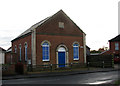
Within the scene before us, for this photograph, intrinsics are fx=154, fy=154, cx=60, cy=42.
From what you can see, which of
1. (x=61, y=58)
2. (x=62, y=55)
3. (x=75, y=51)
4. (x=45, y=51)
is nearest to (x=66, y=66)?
(x=61, y=58)

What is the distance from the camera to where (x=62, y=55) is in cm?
2456

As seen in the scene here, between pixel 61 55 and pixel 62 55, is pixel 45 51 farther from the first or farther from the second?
pixel 62 55

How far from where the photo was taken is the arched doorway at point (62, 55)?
24094 mm

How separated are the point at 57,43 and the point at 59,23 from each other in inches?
128

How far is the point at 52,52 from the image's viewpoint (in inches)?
923

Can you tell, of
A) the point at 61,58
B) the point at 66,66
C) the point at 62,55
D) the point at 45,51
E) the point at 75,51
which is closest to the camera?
the point at 45,51

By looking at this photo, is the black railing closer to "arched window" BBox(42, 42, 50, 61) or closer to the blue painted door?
the blue painted door

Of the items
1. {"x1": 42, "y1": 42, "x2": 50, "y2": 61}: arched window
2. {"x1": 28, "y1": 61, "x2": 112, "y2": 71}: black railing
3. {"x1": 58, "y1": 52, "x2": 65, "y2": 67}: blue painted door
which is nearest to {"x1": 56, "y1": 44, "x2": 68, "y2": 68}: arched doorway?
{"x1": 58, "y1": 52, "x2": 65, "y2": 67}: blue painted door

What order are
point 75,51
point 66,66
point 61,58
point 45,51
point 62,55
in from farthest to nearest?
1. point 75,51
2. point 62,55
3. point 61,58
4. point 66,66
5. point 45,51

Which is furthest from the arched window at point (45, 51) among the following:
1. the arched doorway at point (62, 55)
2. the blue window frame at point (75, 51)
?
the blue window frame at point (75, 51)

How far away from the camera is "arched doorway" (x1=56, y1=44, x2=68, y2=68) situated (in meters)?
24.1

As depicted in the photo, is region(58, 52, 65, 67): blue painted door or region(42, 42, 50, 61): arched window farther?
region(58, 52, 65, 67): blue painted door

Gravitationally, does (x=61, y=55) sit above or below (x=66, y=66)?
above

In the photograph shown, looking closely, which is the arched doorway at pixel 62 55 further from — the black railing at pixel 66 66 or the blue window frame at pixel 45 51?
the blue window frame at pixel 45 51
